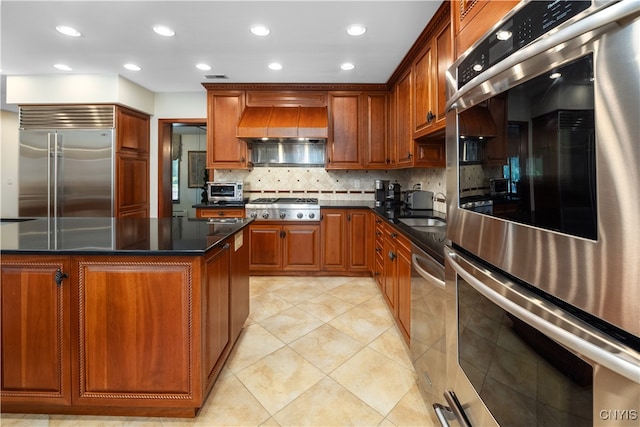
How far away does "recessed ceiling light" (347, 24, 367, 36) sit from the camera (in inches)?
99.3

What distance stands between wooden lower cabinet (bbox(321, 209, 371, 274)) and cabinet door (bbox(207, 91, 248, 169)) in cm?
140

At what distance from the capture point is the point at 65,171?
3.82 metres

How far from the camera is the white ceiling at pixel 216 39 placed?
229 centimetres

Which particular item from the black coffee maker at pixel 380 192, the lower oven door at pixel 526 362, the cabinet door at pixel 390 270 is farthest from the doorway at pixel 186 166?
the lower oven door at pixel 526 362

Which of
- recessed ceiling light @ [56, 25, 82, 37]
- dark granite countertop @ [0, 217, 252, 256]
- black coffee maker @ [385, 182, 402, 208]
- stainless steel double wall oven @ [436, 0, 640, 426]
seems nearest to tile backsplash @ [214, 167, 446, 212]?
black coffee maker @ [385, 182, 402, 208]

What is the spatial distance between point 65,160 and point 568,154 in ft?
16.4

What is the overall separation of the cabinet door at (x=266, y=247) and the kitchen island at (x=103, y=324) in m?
2.25

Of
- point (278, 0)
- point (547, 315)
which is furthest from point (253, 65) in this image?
point (547, 315)

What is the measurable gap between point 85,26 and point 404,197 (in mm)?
3718

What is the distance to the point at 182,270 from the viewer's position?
4.68 feet

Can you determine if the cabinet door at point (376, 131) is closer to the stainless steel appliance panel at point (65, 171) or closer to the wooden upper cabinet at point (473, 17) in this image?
the wooden upper cabinet at point (473, 17)

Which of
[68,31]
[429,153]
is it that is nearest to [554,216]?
[429,153]

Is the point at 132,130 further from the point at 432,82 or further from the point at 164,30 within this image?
the point at 432,82

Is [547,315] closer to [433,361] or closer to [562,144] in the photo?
[562,144]
